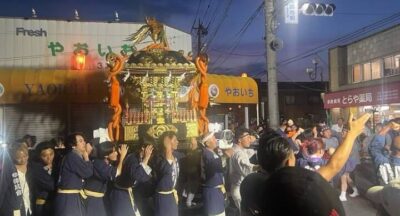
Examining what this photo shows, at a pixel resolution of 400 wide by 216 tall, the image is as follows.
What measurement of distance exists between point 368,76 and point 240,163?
812 inches

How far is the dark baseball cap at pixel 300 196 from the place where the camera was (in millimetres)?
1950

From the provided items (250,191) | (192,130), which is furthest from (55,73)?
(250,191)

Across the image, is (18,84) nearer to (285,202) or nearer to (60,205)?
(60,205)

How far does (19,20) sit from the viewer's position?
1853 centimetres

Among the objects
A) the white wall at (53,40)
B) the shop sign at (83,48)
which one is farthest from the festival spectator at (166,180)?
the white wall at (53,40)

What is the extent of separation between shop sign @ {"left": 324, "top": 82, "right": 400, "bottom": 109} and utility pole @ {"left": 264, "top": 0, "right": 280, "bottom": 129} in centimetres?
1078

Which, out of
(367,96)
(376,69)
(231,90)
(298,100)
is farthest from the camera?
(298,100)

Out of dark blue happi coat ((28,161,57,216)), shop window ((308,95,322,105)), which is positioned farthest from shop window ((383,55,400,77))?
shop window ((308,95,322,105))

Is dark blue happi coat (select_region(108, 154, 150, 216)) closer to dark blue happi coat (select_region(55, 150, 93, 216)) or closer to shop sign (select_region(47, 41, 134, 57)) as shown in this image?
dark blue happi coat (select_region(55, 150, 93, 216))

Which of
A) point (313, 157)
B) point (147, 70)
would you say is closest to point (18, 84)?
point (147, 70)

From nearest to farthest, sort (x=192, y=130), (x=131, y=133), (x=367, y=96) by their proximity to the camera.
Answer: (x=131, y=133)
(x=192, y=130)
(x=367, y=96)

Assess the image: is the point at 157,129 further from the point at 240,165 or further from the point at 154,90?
the point at 240,165

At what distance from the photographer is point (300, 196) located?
1.96 m

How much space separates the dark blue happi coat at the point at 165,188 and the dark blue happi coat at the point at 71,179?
3.20 feet
